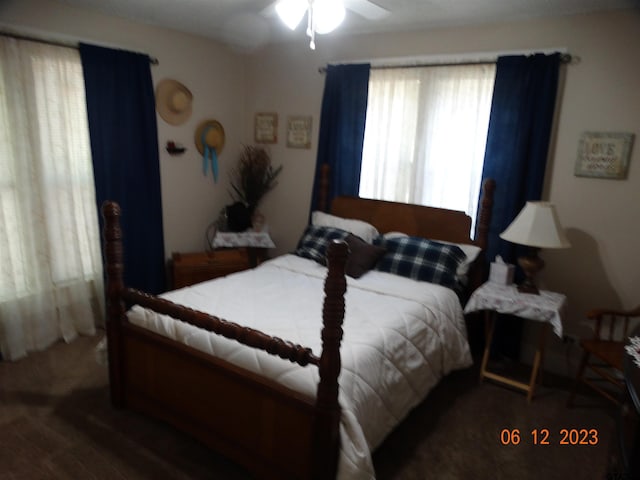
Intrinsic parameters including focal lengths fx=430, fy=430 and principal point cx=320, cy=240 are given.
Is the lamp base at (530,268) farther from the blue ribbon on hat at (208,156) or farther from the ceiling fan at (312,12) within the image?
the blue ribbon on hat at (208,156)

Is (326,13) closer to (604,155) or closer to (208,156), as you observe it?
(604,155)

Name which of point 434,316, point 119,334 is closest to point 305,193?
point 434,316

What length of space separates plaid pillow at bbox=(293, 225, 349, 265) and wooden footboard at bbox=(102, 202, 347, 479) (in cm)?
144

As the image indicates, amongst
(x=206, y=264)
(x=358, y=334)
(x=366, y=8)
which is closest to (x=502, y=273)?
(x=358, y=334)

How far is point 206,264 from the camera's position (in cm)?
370

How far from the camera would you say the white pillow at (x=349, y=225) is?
335 centimetres

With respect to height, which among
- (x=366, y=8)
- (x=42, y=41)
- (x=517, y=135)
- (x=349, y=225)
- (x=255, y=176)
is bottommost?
(x=349, y=225)

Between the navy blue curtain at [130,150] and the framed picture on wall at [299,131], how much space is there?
119 centimetres

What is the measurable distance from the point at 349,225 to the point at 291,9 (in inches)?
67.0

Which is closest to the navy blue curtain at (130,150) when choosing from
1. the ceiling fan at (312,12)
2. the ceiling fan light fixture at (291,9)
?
the ceiling fan at (312,12)

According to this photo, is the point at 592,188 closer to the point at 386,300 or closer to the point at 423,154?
the point at 423,154

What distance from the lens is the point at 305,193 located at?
13.3 ft

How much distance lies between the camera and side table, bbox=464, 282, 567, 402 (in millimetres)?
2518

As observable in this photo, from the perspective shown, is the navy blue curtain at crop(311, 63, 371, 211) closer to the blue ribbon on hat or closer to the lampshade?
the blue ribbon on hat
